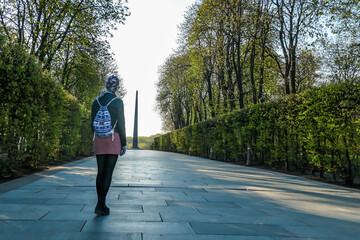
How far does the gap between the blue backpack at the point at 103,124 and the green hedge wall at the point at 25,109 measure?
4.44 metres

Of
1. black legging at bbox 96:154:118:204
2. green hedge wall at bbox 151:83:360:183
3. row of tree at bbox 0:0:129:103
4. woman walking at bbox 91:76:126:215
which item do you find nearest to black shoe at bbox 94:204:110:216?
woman walking at bbox 91:76:126:215

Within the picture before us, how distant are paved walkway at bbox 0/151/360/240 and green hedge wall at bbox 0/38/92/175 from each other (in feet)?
4.97

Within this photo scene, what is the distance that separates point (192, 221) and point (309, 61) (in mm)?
27148

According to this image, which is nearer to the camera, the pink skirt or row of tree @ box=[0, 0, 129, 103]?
the pink skirt

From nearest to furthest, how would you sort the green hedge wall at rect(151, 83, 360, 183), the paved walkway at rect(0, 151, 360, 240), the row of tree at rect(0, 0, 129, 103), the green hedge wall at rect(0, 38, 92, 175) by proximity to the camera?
the paved walkway at rect(0, 151, 360, 240) < the green hedge wall at rect(0, 38, 92, 175) < the green hedge wall at rect(151, 83, 360, 183) < the row of tree at rect(0, 0, 129, 103)

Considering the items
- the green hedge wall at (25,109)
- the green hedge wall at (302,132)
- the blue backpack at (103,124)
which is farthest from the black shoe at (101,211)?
the green hedge wall at (302,132)

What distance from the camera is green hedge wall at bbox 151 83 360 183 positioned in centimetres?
786

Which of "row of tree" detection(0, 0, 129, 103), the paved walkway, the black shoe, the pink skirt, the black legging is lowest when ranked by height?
the paved walkway

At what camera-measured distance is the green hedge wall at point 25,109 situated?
768 centimetres

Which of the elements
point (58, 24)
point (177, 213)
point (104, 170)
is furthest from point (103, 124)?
point (58, 24)

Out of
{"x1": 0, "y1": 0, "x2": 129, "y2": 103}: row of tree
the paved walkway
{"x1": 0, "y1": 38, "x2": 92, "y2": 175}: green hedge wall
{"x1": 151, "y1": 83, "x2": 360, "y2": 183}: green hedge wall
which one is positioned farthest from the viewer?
{"x1": 0, "y1": 0, "x2": 129, "y2": 103}: row of tree

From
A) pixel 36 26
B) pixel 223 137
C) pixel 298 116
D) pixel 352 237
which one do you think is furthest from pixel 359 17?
pixel 36 26

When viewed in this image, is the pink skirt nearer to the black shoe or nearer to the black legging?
the black legging

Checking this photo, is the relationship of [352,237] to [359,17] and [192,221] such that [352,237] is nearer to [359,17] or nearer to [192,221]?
[192,221]
